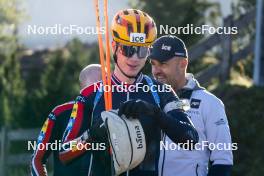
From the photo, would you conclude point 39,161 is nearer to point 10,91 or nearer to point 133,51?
point 133,51

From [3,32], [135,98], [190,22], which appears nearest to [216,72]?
[190,22]

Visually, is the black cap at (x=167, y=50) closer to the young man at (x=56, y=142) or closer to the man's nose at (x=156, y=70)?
the man's nose at (x=156, y=70)

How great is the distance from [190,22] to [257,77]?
3581 millimetres

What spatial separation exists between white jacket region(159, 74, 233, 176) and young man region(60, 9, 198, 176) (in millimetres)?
899

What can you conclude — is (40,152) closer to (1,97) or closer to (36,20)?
(1,97)

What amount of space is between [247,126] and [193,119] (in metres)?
4.96

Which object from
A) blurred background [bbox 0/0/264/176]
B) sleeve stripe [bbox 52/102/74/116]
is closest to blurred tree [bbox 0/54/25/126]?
blurred background [bbox 0/0/264/176]

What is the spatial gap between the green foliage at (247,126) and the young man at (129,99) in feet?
17.6

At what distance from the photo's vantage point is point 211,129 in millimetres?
5930

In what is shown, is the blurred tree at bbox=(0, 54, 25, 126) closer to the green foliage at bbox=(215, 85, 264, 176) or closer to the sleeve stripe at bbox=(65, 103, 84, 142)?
the green foliage at bbox=(215, 85, 264, 176)

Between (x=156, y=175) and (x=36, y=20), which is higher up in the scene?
(x=36, y=20)

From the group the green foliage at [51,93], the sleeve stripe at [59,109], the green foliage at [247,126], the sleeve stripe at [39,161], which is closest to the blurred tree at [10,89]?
the green foliage at [51,93]

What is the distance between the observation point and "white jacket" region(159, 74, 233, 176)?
231 inches

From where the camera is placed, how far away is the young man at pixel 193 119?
19.3 ft
